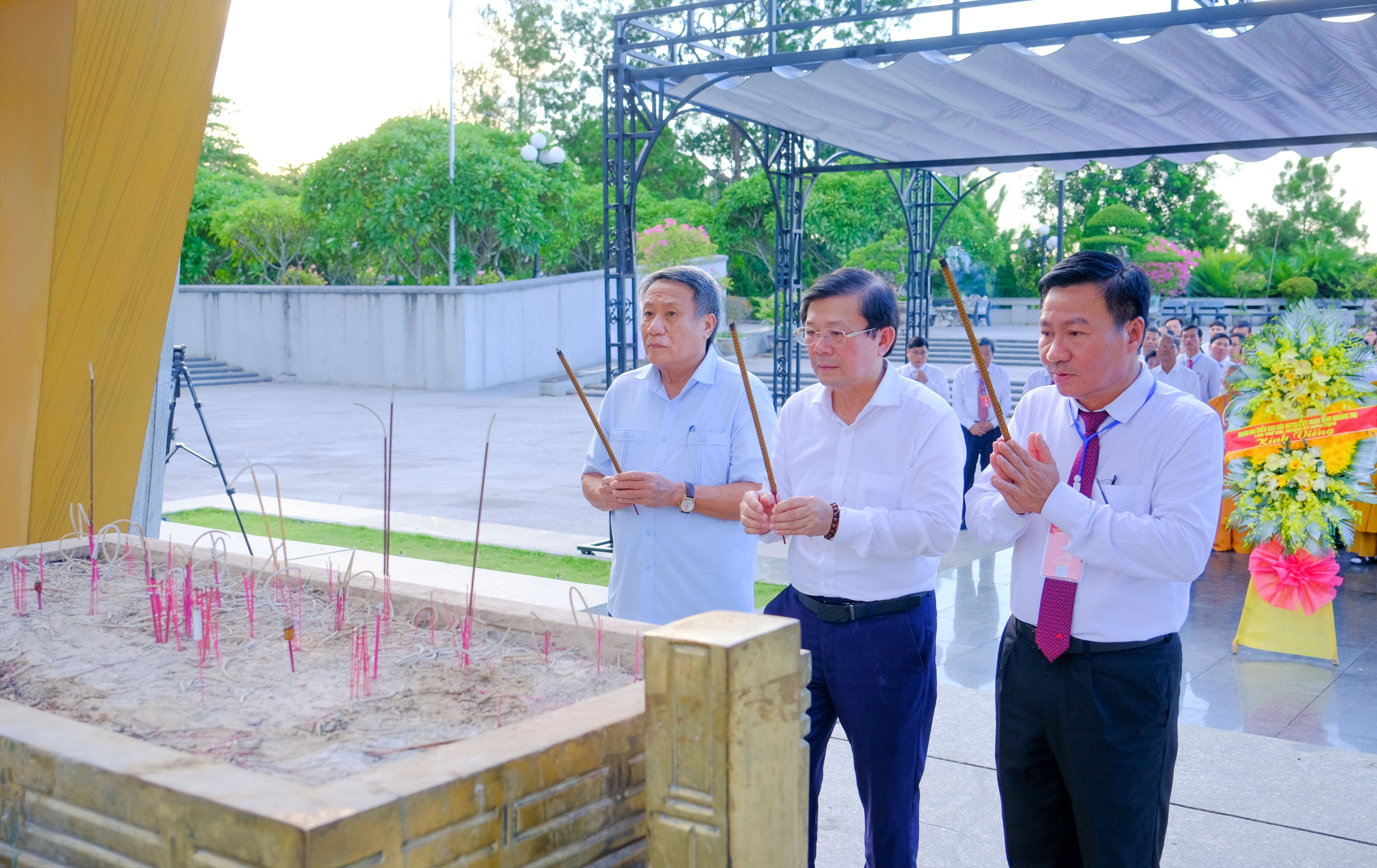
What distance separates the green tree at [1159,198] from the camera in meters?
31.8

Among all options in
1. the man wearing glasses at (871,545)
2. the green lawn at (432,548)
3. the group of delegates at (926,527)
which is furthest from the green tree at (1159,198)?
the man wearing glasses at (871,545)

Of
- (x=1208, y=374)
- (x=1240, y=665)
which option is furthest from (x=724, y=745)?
(x=1208, y=374)

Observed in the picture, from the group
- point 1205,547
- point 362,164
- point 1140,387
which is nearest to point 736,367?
point 1140,387

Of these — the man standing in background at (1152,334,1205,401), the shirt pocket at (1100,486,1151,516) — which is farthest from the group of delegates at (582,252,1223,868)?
the man standing in background at (1152,334,1205,401)

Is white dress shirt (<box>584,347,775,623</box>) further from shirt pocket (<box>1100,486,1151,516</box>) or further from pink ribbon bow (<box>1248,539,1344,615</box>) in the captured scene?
pink ribbon bow (<box>1248,539,1344,615</box>)

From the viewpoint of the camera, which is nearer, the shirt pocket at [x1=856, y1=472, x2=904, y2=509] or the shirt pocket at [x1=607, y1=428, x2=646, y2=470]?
the shirt pocket at [x1=856, y1=472, x2=904, y2=509]

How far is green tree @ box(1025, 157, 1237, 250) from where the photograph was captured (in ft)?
104

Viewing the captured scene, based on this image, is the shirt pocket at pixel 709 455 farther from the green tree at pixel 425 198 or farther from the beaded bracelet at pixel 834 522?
the green tree at pixel 425 198

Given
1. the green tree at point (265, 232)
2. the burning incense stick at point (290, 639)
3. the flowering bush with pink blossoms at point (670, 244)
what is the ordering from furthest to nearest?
the green tree at point (265, 232), the flowering bush with pink blossoms at point (670, 244), the burning incense stick at point (290, 639)

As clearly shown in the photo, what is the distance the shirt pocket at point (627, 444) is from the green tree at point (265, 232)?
19.2m

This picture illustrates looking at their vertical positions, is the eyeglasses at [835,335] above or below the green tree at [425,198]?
below

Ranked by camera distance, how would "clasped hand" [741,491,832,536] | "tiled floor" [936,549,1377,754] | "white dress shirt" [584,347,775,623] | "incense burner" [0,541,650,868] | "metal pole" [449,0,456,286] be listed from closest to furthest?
"incense burner" [0,541,650,868] → "clasped hand" [741,491,832,536] → "white dress shirt" [584,347,775,623] → "tiled floor" [936,549,1377,754] → "metal pole" [449,0,456,286]

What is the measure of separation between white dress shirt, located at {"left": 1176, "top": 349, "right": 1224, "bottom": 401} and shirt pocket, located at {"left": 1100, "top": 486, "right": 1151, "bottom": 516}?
6292 mm

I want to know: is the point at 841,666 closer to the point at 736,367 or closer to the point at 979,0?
the point at 736,367
